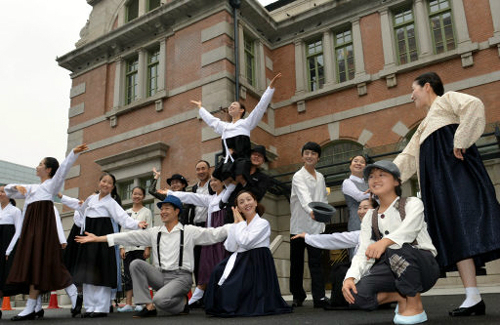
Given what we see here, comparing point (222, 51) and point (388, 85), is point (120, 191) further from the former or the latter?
point (388, 85)

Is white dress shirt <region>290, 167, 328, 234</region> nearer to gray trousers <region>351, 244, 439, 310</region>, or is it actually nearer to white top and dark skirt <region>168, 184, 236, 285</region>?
white top and dark skirt <region>168, 184, 236, 285</region>

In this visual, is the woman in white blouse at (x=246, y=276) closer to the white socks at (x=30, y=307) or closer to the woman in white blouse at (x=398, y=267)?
the woman in white blouse at (x=398, y=267)

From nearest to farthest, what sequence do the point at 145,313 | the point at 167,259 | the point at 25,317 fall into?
the point at 145,313, the point at 25,317, the point at 167,259

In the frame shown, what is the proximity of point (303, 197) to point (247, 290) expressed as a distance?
1547mm

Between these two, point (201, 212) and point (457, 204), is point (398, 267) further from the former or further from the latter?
point (201, 212)

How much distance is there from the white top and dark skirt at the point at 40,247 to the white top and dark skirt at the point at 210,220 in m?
1.65

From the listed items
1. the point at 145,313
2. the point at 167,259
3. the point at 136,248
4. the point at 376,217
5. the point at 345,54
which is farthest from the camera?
the point at 345,54

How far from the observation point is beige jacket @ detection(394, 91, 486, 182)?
3.68 m

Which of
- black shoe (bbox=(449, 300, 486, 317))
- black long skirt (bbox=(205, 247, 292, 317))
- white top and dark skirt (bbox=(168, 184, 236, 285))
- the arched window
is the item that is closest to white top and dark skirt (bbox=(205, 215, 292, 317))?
black long skirt (bbox=(205, 247, 292, 317))

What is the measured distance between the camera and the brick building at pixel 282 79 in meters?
12.5

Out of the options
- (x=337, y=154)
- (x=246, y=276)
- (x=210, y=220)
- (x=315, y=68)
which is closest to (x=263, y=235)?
(x=246, y=276)

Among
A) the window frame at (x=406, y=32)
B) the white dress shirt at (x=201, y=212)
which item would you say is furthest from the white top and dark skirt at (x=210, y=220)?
the window frame at (x=406, y=32)

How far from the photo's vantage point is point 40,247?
5.45m

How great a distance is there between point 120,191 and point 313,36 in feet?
28.2
